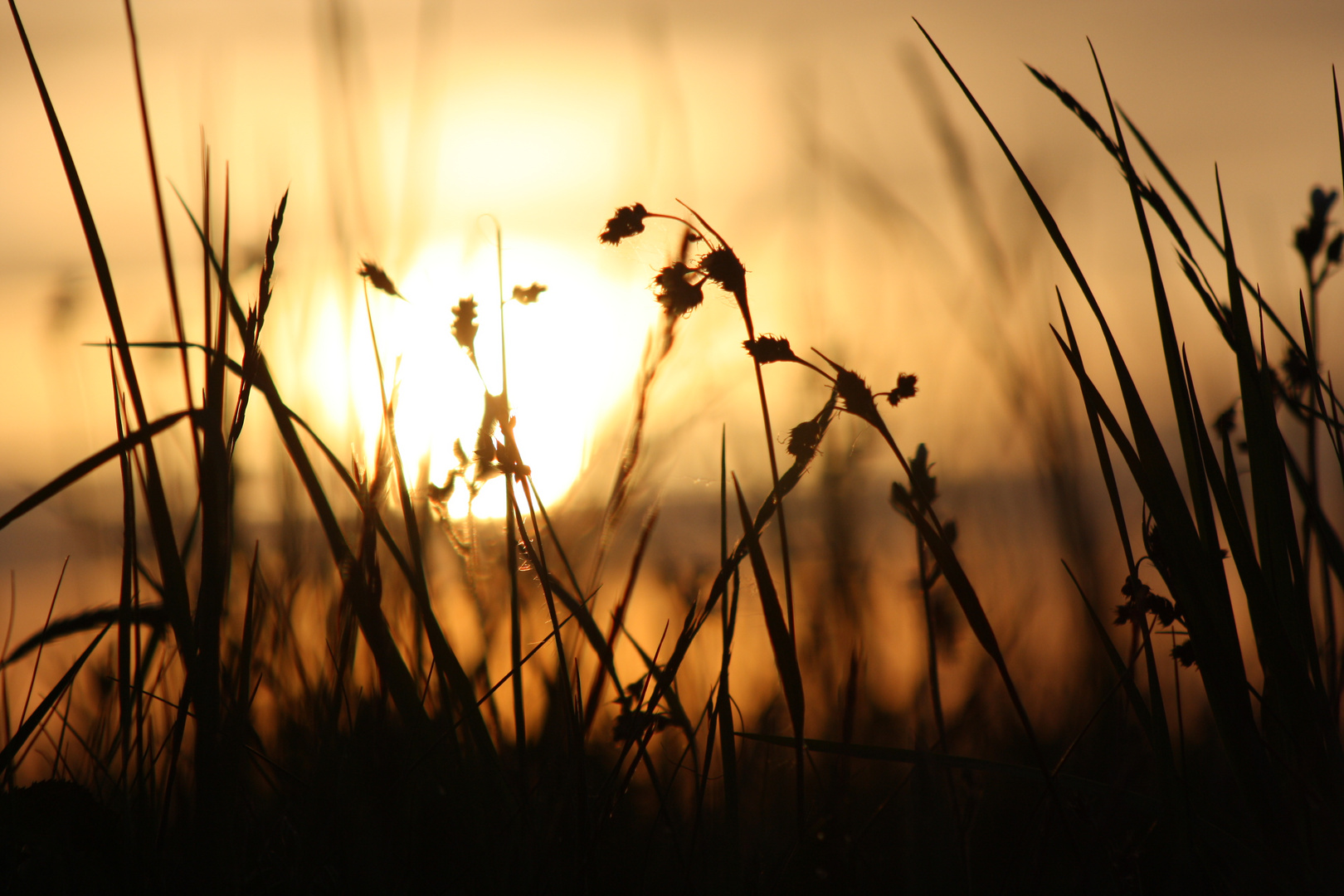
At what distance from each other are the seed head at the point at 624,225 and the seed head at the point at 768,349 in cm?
28

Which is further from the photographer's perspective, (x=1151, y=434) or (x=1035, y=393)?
(x=1035, y=393)

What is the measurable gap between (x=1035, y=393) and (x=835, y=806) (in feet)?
3.30

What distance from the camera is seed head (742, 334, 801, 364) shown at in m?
1.10

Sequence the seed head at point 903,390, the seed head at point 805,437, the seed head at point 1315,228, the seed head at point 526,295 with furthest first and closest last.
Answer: the seed head at point 1315,228 → the seed head at point 526,295 → the seed head at point 903,390 → the seed head at point 805,437

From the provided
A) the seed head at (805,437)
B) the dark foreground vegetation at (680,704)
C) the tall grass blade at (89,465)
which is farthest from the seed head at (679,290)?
the tall grass blade at (89,465)

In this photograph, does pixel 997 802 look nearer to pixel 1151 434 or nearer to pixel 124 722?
pixel 1151 434

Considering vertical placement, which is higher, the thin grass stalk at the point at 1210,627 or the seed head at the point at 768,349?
the seed head at the point at 768,349

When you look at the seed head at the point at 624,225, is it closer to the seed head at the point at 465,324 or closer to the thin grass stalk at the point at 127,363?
the seed head at the point at 465,324

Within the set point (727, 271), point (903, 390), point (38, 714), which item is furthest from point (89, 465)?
point (903, 390)

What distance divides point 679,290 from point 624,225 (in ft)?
0.50

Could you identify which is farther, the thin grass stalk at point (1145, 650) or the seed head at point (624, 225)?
the seed head at point (624, 225)

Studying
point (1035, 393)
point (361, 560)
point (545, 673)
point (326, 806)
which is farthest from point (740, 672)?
point (361, 560)

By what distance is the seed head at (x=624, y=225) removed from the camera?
129cm

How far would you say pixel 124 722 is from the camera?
1045 mm
